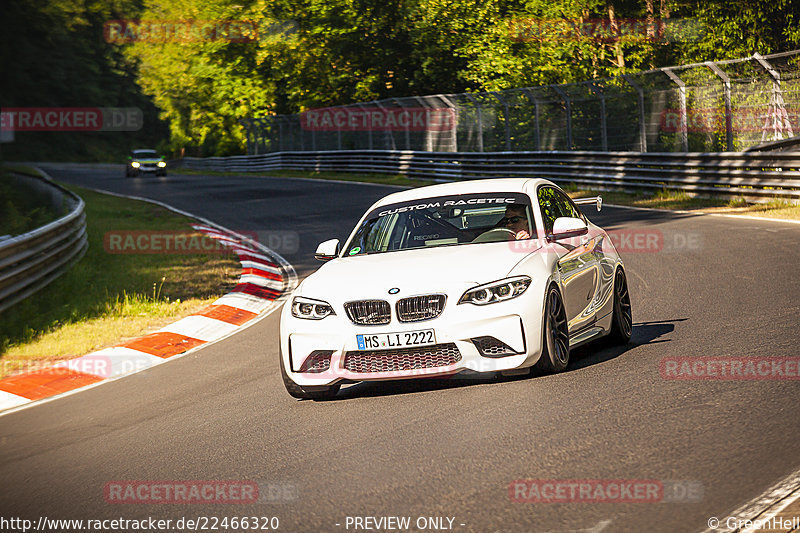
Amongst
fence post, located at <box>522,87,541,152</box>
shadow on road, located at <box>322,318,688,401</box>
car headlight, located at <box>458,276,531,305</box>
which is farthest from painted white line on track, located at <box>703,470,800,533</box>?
fence post, located at <box>522,87,541,152</box>

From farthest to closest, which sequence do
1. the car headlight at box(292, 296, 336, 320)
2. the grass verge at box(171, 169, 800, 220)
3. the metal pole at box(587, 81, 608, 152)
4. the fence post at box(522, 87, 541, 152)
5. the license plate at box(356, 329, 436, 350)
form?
the fence post at box(522, 87, 541, 152)
the metal pole at box(587, 81, 608, 152)
the grass verge at box(171, 169, 800, 220)
the car headlight at box(292, 296, 336, 320)
the license plate at box(356, 329, 436, 350)

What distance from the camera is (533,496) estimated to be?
4.80 m

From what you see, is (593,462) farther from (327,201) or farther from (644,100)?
(327,201)

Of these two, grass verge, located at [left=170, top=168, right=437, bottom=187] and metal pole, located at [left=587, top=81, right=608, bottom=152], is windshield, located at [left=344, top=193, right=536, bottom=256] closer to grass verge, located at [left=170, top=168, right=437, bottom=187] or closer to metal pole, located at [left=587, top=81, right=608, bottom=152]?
metal pole, located at [left=587, top=81, right=608, bottom=152]

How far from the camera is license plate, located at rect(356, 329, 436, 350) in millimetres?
6879

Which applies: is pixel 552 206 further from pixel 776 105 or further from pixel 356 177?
pixel 356 177

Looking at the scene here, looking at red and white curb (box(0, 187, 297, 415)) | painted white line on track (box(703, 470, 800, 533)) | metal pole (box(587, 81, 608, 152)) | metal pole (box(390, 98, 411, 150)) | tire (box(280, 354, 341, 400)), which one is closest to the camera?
painted white line on track (box(703, 470, 800, 533))

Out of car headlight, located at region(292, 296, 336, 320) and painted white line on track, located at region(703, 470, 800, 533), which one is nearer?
painted white line on track, located at region(703, 470, 800, 533)

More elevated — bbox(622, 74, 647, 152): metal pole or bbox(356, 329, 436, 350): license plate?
bbox(622, 74, 647, 152): metal pole

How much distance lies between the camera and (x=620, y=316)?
28.5 ft

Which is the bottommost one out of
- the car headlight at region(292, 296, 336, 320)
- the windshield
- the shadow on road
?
the shadow on road

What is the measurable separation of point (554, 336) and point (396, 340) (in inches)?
46.9

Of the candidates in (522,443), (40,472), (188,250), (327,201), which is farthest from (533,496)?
(327,201)

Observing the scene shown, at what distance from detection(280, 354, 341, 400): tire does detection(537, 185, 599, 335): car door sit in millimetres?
1820
